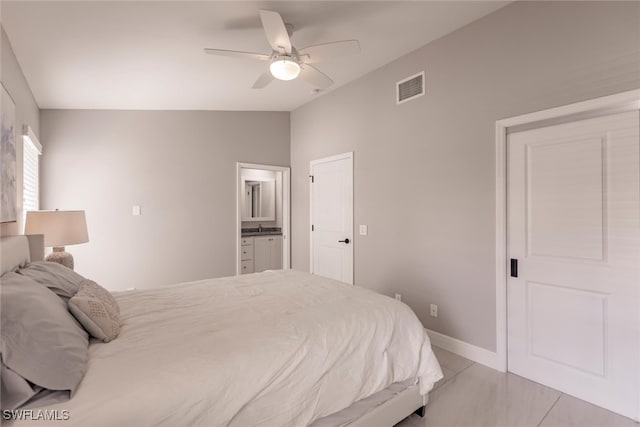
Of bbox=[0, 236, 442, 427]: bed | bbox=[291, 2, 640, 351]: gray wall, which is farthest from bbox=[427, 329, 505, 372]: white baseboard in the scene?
bbox=[0, 236, 442, 427]: bed

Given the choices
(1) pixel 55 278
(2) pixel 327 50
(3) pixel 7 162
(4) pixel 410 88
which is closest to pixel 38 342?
(1) pixel 55 278

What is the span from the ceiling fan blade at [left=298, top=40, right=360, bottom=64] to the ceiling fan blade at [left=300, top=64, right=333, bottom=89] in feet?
0.27

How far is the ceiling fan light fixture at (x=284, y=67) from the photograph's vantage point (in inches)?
88.3

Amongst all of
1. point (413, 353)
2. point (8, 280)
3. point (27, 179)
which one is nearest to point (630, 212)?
point (413, 353)

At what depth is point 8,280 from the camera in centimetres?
126

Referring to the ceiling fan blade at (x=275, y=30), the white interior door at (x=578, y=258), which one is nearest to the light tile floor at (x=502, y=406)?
the white interior door at (x=578, y=258)

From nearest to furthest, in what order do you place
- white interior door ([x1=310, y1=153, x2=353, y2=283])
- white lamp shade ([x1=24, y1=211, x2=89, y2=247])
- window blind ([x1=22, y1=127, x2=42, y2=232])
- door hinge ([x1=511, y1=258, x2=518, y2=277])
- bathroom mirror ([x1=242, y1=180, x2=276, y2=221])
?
door hinge ([x1=511, y1=258, x2=518, y2=277])
white lamp shade ([x1=24, y1=211, x2=89, y2=247])
window blind ([x1=22, y1=127, x2=42, y2=232])
white interior door ([x1=310, y1=153, x2=353, y2=283])
bathroom mirror ([x1=242, y1=180, x2=276, y2=221])

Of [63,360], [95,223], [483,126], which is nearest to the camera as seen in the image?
[63,360]

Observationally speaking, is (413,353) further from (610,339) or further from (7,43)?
(7,43)

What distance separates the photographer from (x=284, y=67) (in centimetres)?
226

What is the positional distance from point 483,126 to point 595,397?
81.6 inches

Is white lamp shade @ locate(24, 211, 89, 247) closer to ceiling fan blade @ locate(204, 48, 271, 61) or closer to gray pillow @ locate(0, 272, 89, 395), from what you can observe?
gray pillow @ locate(0, 272, 89, 395)

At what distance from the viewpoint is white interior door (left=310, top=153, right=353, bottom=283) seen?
390 cm

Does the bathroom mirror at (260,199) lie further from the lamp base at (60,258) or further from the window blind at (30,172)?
the lamp base at (60,258)
